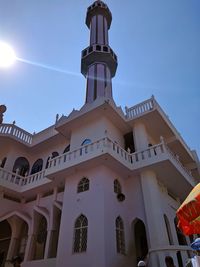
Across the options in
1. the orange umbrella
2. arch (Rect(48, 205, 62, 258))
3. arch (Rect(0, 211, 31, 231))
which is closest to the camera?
the orange umbrella

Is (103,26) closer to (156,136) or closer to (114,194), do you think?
(156,136)

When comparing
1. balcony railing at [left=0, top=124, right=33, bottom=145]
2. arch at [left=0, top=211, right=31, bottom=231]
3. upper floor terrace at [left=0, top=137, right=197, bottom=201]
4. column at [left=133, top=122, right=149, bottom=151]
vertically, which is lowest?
arch at [left=0, top=211, right=31, bottom=231]

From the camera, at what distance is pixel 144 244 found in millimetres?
11977

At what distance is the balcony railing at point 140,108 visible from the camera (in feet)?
42.5

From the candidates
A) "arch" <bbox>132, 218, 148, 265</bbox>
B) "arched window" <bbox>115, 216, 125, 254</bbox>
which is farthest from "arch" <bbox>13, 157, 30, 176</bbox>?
"arch" <bbox>132, 218, 148, 265</bbox>

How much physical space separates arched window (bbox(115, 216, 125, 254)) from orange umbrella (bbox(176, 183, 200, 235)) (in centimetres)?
583

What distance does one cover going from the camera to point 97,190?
1016 cm

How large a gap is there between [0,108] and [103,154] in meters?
4.90

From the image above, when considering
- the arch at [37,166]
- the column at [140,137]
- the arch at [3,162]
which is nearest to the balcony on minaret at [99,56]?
the column at [140,137]

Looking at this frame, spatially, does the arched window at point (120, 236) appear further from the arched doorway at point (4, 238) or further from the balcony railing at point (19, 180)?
the arched doorway at point (4, 238)

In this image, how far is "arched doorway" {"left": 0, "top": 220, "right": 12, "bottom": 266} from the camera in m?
13.6

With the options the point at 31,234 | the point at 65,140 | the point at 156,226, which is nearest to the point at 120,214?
the point at 156,226

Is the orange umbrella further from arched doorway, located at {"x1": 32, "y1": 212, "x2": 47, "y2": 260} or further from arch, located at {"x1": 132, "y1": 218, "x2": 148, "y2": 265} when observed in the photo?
arched doorway, located at {"x1": 32, "y1": 212, "x2": 47, "y2": 260}

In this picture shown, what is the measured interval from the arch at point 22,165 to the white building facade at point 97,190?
75 mm
